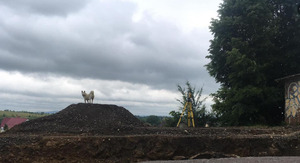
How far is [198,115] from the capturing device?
20.7 m

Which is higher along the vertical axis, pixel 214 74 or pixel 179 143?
pixel 214 74

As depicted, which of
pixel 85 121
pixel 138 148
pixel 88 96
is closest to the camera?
pixel 138 148

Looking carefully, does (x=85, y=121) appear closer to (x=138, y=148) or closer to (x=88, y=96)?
(x=88, y=96)

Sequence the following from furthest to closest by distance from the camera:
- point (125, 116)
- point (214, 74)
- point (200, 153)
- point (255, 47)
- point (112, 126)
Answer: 1. point (214, 74)
2. point (255, 47)
3. point (125, 116)
4. point (112, 126)
5. point (200, 153)

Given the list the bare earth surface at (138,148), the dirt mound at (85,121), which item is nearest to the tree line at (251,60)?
the dirt mound at (85,121)

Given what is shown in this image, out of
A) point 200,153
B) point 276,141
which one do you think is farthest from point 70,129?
point 276,141

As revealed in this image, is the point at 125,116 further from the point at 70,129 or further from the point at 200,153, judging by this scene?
the point at 200,153

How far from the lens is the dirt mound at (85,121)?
12344mm

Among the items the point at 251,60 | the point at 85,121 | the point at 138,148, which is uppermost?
the point at 251,60

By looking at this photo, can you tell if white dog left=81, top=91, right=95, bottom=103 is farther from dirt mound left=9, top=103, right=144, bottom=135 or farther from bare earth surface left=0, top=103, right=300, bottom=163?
bare earth surface left=0, top=103, right=300, bottom=163

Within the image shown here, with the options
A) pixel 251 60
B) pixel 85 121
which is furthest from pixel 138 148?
pixel 251 60

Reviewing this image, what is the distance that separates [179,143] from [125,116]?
298 inches

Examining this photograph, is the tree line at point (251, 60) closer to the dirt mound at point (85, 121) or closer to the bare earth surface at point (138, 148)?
the dirt mound at point (85, 121)

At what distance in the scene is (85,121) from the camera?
1400 centimetres
